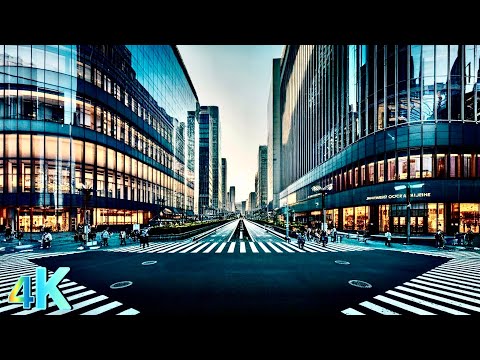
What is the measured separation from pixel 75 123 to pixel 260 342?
42580mm

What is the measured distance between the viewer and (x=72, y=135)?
34.7m

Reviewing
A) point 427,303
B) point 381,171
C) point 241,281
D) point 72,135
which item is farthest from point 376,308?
Result: point 72,135

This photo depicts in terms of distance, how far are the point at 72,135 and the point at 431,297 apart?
44.1 metres

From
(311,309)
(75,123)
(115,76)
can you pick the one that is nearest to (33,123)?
(75,123)

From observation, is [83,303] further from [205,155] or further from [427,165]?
[205,155]

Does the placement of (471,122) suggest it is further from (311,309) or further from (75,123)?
(75,123)

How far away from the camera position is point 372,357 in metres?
3.42

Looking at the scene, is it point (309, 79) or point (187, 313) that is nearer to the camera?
point (187, 313)

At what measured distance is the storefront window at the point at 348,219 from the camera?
1526 inches

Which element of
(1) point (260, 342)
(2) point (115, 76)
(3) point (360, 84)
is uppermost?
(2) point (115, 76)

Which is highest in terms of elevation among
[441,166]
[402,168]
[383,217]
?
[441,166]

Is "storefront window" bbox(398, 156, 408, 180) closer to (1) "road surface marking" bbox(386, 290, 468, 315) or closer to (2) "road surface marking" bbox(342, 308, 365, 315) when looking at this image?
(1) "road surface marking" bbox(386, 290, 468, 315)

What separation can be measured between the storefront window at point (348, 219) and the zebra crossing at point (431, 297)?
27.7 metres

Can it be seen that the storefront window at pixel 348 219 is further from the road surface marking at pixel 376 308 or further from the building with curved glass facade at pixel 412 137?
the road surface marking at pixel 376 308
